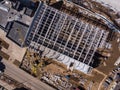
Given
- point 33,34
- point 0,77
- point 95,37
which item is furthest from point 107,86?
point 0,77

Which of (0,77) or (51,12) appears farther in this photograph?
(0,77)

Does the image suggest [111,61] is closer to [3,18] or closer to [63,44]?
[63,44]

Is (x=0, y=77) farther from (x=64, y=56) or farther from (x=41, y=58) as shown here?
(x=64, y=56)

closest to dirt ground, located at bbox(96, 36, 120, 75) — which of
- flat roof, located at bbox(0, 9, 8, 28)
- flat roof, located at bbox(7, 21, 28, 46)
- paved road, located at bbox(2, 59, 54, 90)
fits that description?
paved road, located at bbox(2, 59, 54, 90)

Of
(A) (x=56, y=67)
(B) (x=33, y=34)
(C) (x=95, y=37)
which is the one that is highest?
(C) (x=95, y=37)

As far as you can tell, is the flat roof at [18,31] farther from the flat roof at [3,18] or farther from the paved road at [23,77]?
the paved road at [23,77]

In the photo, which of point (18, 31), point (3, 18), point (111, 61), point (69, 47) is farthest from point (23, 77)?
point (111, 61)
